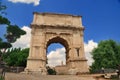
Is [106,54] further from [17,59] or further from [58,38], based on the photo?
[17,59]

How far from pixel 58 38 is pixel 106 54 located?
18.6m

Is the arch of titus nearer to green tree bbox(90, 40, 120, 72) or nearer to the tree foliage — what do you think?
green tree bbox(90, 40, 120, 72)

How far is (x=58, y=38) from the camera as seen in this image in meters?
40.8

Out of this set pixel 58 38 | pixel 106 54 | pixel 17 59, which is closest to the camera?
pixel 58 38

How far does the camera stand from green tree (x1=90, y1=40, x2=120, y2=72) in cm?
5384

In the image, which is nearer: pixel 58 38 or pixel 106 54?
pixel 58 38

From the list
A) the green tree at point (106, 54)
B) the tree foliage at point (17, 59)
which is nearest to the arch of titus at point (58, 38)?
the green tree at point (106, 54)

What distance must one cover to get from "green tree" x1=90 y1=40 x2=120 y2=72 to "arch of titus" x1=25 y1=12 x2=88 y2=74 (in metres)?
15.4

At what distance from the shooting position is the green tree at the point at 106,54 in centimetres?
5384

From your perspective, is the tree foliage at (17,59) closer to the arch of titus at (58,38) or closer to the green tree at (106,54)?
the green tree at (106,54)

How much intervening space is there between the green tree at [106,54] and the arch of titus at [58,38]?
15.4 metres

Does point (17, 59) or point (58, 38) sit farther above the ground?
point (58, 38)

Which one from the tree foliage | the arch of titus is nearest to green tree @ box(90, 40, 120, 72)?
the arch of titus

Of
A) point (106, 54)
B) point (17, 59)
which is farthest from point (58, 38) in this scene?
point (17, 59)
